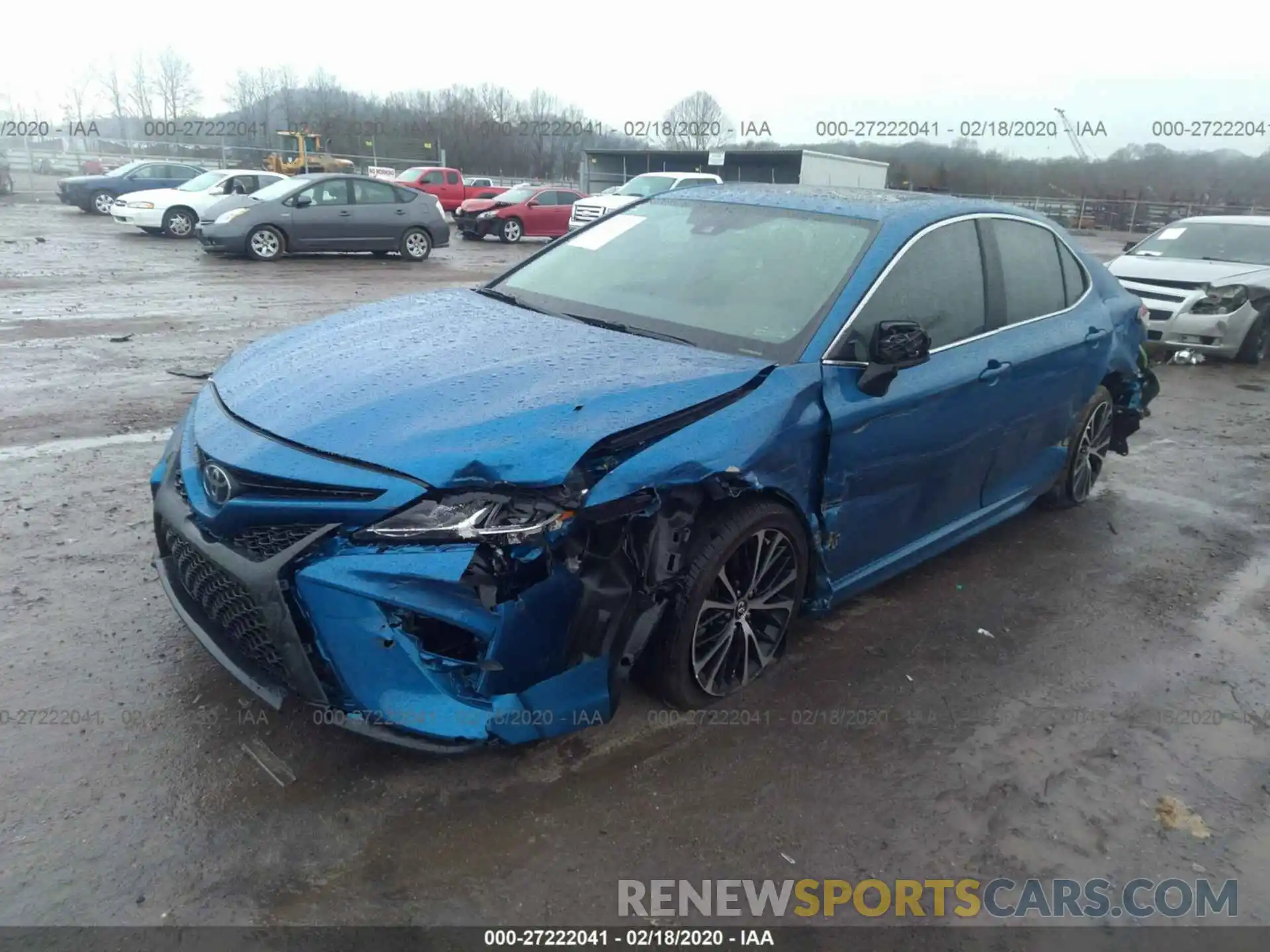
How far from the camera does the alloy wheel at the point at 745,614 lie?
321 centimetres

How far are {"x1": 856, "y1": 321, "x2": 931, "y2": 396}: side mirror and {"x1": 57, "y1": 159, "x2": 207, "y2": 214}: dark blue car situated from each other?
75.9 feet

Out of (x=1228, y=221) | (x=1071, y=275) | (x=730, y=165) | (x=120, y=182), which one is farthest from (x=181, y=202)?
(x=730, y=165)

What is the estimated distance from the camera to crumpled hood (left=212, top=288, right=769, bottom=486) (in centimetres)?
A: 270

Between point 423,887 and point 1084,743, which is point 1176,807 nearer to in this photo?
point 1084,743

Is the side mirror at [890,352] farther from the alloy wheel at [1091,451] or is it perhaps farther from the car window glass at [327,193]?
the car window glass at [327,193]

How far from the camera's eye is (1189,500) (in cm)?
592

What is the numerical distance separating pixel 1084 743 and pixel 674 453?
1873 mm

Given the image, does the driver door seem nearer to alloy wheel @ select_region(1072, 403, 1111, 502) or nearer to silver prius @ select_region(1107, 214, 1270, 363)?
alloy wheel @ select_region(1072, 403, 1111, 502)

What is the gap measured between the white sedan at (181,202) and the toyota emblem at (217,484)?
18.0 meters

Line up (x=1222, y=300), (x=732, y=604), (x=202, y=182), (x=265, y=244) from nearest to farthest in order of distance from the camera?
(x=732, y=604), (x=1222, y=300), (x=265, y=244), (x=202, y=182)

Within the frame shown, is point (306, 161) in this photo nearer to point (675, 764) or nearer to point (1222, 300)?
point (1222, 300)

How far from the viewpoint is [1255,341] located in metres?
10.4

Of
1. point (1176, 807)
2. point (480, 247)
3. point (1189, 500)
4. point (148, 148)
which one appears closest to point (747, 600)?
point (1176, 807)

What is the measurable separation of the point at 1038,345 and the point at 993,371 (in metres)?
0.54
